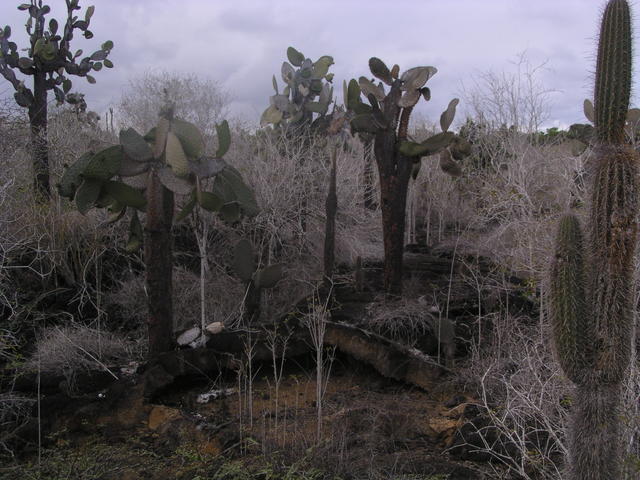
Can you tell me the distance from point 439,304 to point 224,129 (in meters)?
2.99

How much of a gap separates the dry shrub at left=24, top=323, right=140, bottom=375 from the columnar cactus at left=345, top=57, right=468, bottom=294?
286cm

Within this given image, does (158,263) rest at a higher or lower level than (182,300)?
higher

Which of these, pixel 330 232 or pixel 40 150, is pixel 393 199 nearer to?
pixel 330 232

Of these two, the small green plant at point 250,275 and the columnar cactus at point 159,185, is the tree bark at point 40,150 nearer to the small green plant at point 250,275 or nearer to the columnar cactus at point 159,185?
the columnar cactus at point 159,185

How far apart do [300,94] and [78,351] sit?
6121 millimetres

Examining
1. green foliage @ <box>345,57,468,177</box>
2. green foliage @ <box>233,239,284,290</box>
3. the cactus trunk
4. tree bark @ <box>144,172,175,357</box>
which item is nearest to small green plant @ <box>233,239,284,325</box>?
green foliage @ <box>233,239,284,290</box>

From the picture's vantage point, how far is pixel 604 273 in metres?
2.79

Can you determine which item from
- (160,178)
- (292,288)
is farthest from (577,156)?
(160,178)

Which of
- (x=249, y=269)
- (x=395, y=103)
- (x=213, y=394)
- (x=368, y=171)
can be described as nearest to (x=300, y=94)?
(x=368, y=171)

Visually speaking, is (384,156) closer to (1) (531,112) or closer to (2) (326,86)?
(2) (326,86)

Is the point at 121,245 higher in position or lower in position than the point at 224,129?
lower

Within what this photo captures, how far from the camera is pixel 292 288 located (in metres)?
7.55

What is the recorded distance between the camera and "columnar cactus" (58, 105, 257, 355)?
495 cm

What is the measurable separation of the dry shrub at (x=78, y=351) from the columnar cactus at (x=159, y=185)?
2.08 ft
